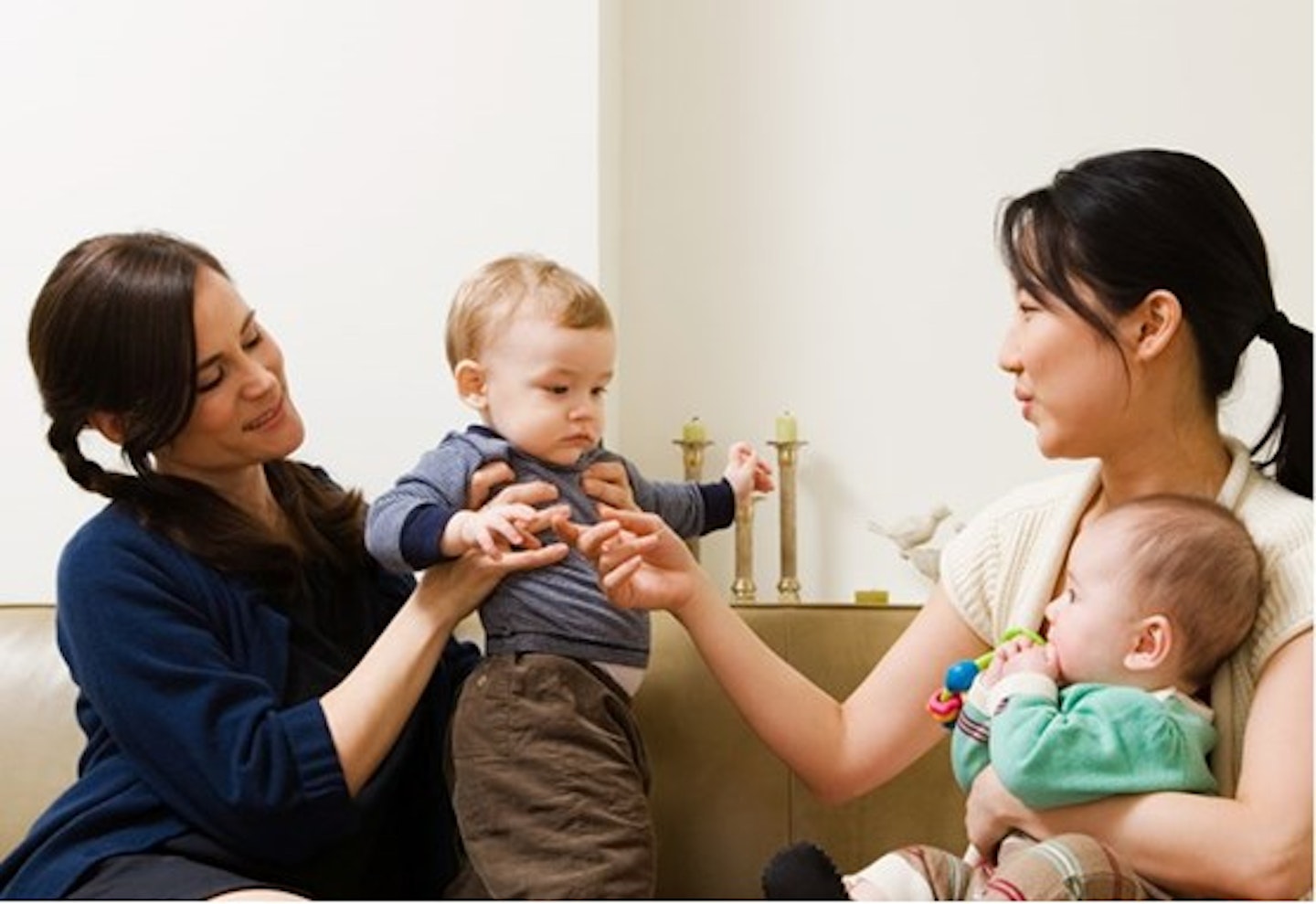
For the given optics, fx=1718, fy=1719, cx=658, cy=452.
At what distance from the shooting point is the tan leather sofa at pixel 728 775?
2363 millimetres

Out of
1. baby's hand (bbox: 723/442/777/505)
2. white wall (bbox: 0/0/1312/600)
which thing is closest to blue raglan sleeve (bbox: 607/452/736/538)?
baby's hand (bbox: 723/442/777/505)

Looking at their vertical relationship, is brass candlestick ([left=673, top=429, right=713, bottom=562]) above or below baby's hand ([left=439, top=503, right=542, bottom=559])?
below

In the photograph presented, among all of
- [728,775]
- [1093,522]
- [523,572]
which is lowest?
[728,775]

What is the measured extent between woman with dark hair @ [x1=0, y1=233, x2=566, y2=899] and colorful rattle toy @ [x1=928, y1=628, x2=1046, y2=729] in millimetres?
466

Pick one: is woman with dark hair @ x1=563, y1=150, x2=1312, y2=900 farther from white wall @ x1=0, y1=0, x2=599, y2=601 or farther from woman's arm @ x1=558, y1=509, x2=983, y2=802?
white wall @ x1=0, y1=0, x2=599, y2=601

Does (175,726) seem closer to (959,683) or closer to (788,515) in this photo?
(959,683)

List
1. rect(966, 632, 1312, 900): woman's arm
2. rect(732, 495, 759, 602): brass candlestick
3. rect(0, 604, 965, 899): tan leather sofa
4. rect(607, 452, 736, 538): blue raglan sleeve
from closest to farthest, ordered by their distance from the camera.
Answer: rect(966, 632, 1312, 900): woman's arm → rect(607, 452, 736, 538): blue raglan sleeve → rect(0, 604, 965, 899): tan leather sofa → rect(732, 495, 759, 602): brass candlestick

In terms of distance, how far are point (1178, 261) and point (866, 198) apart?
149 centimetres

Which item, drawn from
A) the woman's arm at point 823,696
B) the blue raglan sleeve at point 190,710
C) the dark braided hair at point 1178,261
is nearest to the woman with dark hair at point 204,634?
the blue raglan sleeve at point 190,710

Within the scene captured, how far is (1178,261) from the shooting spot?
5.70 ft

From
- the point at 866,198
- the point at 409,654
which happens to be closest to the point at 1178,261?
the point at 409,654

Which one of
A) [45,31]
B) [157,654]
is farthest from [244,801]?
[45,31]

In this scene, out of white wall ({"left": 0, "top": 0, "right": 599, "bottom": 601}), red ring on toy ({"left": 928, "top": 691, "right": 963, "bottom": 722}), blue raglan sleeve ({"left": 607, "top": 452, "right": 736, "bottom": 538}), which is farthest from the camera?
white wall ({"left": 0, "top": 0, "right": 599, "bottom": 601})

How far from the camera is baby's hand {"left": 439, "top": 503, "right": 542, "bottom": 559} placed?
1.84 metres
